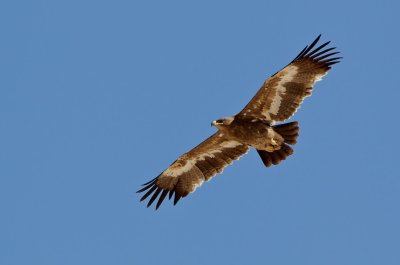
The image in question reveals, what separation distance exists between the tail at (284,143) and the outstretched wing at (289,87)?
1.17 feet

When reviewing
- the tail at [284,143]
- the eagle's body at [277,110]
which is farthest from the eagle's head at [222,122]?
the tail at [284,143]

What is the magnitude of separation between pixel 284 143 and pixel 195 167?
7.34 ft

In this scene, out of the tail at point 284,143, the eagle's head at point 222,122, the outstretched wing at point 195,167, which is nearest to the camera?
the tail at point 284,143

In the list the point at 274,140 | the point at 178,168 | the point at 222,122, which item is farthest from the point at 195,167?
the point at 274,140

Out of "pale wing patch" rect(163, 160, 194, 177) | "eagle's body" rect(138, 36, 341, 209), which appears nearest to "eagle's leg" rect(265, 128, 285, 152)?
"eagle's body" rect(138, 36, 341, 209)

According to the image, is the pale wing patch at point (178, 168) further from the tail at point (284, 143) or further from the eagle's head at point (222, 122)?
the tail at point (284, 143)

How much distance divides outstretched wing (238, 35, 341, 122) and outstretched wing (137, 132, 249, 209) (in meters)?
1.11

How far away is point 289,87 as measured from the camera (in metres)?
16.2

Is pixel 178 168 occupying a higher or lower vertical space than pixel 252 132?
higher

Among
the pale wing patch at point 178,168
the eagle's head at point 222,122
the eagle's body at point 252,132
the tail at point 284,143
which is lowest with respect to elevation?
the tail at point 284,143

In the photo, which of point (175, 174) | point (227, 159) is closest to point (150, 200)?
point (175, 174)

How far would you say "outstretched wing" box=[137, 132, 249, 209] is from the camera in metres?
17.2

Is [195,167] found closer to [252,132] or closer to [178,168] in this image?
[178,168]

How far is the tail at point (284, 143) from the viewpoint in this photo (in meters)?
16.0
